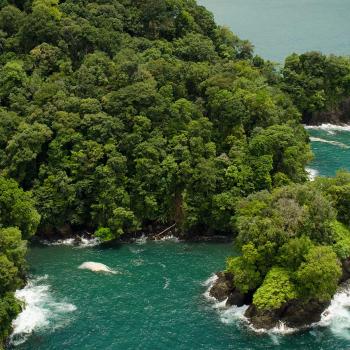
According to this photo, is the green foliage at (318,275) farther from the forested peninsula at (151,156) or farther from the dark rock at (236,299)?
the dark rock at (236,299)

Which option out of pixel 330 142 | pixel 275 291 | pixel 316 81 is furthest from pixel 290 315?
pixel 316 81

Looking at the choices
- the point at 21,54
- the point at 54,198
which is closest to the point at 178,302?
the point at 54,198

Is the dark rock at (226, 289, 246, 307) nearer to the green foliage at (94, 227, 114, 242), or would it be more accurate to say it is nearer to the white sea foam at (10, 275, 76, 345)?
the white sea foam at (10, 275, 76, 345)

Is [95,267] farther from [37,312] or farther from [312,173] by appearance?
[312,173]

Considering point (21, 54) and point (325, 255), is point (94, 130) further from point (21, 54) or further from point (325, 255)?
point (325, 255)

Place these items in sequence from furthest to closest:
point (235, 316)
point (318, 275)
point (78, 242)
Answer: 1. point (78, 242)
2. point (235, 316)
3. point (318, 275)

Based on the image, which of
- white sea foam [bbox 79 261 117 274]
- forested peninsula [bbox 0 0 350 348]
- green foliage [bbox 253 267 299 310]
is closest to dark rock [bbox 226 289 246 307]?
forested peninsula [bbox 0 0 350 348]
